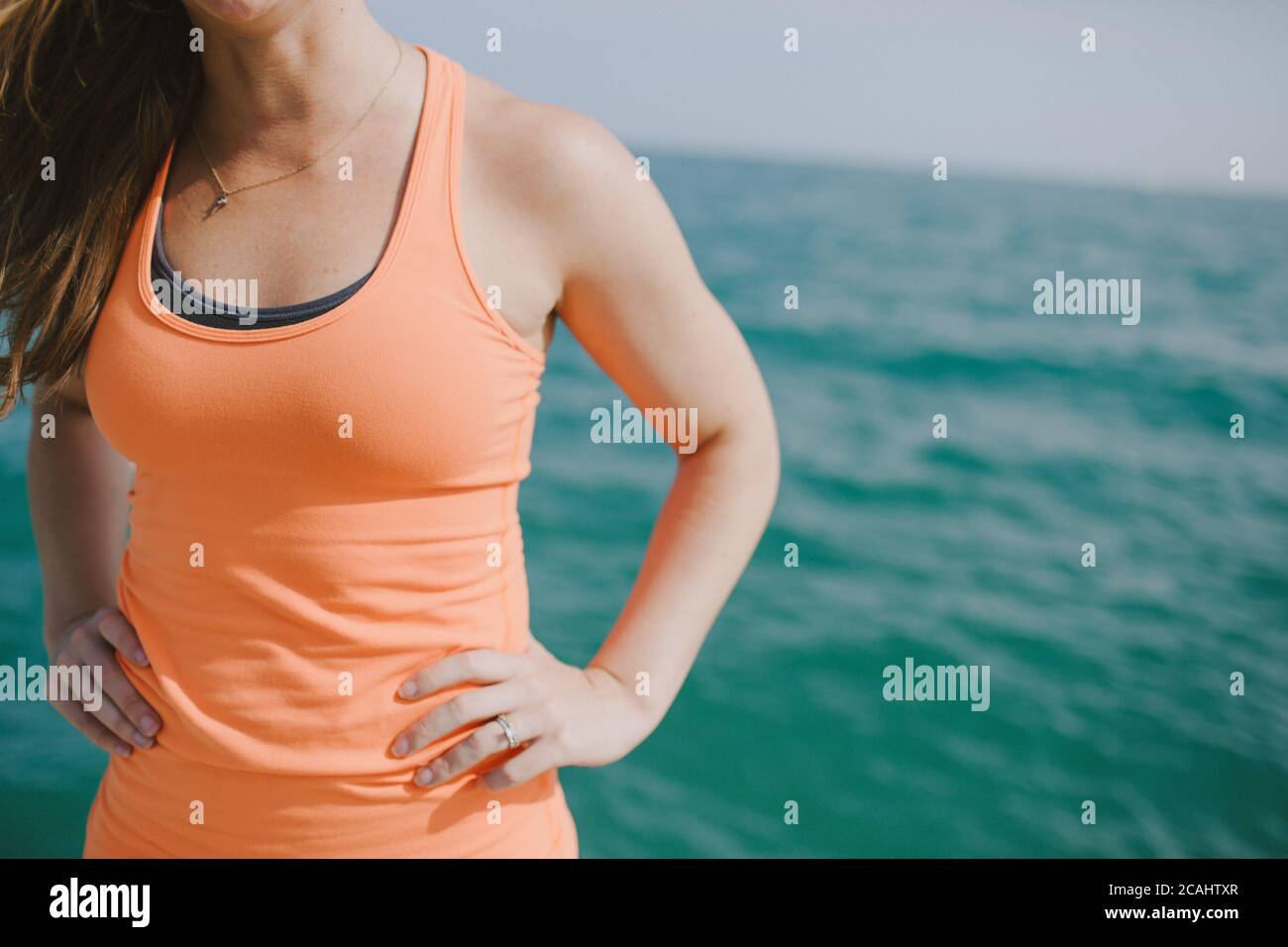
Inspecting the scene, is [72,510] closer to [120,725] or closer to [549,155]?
[120,725]

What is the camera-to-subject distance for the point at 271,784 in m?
1.24

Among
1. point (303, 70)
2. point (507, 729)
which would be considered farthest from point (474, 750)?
point (303, 70)

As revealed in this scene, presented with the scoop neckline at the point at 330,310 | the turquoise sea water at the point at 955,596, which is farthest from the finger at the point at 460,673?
the turquoise sea water at the point at 955,596

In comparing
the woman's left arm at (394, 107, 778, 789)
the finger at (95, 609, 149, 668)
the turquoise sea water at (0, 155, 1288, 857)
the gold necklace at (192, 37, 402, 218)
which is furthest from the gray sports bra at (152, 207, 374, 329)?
the turquoise sea water at (0, 155, 1288, 857)

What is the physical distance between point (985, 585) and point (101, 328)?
7.75 m

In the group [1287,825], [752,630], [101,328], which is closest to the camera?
[101,328]

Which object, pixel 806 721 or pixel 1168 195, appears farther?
pixel 1168 195

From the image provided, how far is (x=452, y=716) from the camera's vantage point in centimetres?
126

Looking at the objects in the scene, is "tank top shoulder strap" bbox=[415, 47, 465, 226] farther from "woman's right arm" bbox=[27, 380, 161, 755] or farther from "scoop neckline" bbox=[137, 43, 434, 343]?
"woman's right arm" bbox=[27, 380, 161, 755]

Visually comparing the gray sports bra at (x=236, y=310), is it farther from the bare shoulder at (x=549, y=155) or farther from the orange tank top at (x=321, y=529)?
the bare shoulder at (x=549, y=155)

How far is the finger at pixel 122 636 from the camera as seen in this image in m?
1.30

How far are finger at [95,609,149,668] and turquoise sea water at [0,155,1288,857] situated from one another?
3633mm
